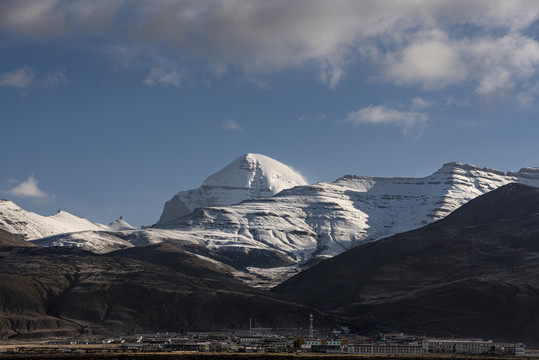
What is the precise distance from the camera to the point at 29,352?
653 feet

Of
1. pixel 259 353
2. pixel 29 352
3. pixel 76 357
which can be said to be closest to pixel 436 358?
pixel 259 353

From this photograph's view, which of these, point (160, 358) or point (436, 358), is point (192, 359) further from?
point (436, 358)

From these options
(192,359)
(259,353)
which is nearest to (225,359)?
(192,359)

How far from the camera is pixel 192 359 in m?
177

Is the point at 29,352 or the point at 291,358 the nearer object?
the point at 291,358

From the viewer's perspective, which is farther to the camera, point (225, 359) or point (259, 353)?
point (259, 353)

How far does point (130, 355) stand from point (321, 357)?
3874 centimetres

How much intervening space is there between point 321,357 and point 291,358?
26.5 ft

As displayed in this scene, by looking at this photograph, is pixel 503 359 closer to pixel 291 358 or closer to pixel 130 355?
pixel 291 358

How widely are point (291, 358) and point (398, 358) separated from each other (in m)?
23.5

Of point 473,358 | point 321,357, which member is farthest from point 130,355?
point 473,358

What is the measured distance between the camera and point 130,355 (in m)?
189

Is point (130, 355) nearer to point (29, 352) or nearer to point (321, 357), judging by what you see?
point (29, 352)

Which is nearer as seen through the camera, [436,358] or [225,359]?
[225,359]
